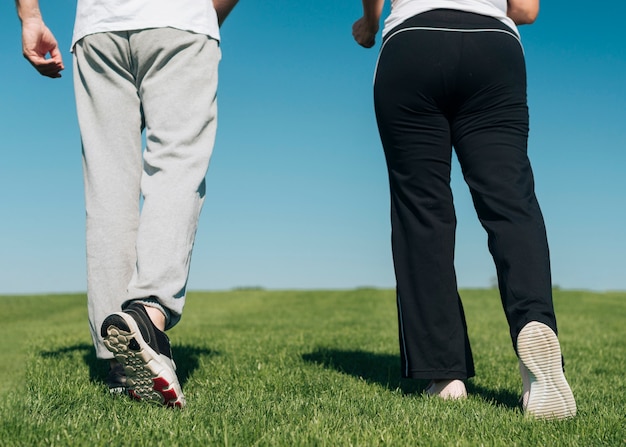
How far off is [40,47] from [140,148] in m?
0.75

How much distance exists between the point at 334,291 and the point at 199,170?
17982 millimetres

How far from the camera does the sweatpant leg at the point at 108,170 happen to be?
3137mm

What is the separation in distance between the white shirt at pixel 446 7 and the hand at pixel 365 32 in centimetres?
45

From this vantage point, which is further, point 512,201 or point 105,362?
point 105,362

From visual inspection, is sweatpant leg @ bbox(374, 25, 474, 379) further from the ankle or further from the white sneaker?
the ankle

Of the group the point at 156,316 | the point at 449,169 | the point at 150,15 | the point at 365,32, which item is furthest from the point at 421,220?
the point at 150,15

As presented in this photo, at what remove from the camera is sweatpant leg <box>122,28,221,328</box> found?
2.90 m

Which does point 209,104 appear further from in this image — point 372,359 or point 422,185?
point 372,359

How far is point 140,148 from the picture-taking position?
3215 mm

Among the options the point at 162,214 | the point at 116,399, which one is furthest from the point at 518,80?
the point at 116,399

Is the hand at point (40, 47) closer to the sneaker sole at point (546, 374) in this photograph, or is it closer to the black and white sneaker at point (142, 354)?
the black and white sneaker at point (142, 354)

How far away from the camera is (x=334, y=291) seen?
20812mm

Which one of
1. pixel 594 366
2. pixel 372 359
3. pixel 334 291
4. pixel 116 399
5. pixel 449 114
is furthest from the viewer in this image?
pixel 334 291

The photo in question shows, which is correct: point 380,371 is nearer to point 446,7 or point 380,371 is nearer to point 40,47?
point 446,7
